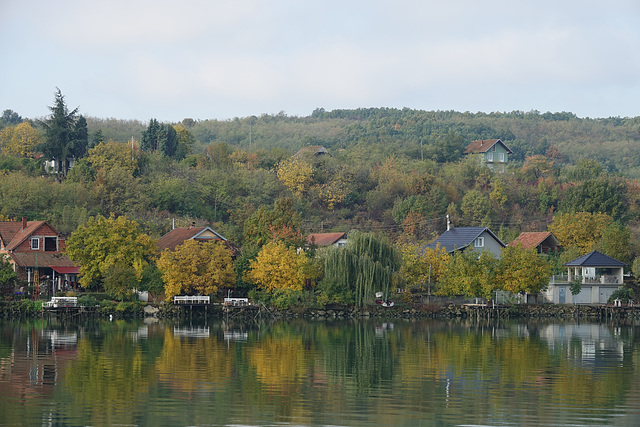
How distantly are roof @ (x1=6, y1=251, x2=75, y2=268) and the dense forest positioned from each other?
9.12m

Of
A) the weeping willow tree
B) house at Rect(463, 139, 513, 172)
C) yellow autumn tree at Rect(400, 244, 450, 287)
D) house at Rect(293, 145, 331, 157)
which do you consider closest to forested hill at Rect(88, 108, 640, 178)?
house at Rect(463, 139, 513, 172)

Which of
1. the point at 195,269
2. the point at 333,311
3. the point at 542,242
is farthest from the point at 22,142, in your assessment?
the point at 542,242

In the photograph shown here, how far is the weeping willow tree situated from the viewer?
206ft

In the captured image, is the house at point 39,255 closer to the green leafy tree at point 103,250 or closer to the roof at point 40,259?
the roof at point 40,259

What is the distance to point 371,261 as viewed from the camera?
62938 mm

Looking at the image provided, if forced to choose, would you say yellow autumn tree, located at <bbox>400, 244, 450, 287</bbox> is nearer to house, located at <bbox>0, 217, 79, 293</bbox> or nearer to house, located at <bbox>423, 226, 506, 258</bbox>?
house, located at <bbox>423, 226, 506, 258</bbox>

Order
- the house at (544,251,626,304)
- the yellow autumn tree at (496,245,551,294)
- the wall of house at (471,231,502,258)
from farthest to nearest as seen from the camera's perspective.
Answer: the wall of house at (471,231,502,258)
the house at (544,251,626,304)
the yellow autumn tree at (496,245,551,294)

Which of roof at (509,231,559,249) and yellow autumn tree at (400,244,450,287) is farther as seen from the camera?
roof at (509,231,559,249)

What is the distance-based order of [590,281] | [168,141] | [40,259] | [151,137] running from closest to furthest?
[40,259]
[590,281]
[168,141]
[151,137]

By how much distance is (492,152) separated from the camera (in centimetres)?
12312

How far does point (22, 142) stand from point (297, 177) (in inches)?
1359

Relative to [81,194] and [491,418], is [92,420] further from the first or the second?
[81,194]

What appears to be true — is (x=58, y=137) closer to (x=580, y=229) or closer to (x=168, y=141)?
(x=168, y=141)

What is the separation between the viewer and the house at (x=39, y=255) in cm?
6494
